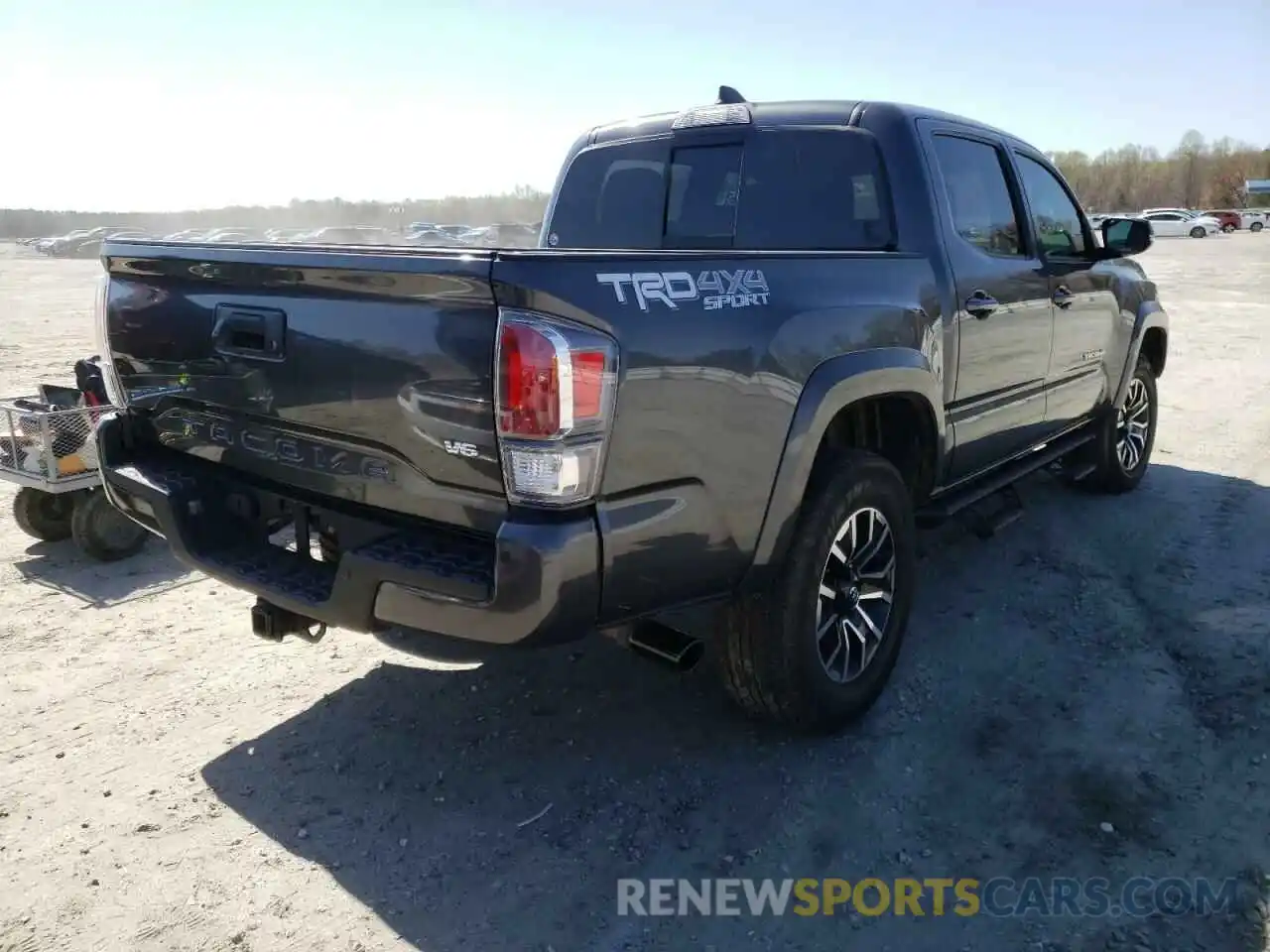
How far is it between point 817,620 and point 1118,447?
3.75m

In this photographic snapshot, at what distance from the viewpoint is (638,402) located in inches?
95.2

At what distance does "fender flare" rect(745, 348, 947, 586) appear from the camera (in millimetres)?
2848

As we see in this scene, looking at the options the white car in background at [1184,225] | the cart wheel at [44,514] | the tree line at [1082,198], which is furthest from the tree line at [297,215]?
the cart wheel at [44,514]

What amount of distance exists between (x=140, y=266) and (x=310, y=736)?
1645mm

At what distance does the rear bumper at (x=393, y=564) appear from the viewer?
2.30 meters

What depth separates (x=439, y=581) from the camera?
2.40m

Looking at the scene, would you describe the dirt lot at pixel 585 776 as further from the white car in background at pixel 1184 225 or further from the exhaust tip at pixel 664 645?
the white car in background at pixel 1184 225

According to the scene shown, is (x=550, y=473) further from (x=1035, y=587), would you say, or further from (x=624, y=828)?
(x=1035, y=587)

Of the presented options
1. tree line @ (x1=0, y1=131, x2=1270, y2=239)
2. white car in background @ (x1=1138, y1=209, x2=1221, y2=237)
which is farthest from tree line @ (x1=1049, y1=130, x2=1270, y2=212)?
white car in background @ (x1=1138, y1=209, x2=1221, y2=237)

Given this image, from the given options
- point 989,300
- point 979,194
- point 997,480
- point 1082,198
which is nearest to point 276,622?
point 989,300

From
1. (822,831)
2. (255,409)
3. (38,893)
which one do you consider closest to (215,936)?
(38,893)
